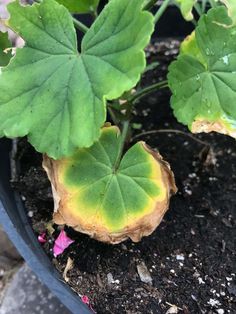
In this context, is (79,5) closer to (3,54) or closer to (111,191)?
(3,54)

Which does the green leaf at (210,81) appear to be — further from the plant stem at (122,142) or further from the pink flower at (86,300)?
the pink flower at (86,300)

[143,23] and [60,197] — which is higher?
[143,23]

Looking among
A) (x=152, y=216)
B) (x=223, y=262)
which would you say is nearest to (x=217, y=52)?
(x=152, y=216)

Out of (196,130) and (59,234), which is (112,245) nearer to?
(59,234)

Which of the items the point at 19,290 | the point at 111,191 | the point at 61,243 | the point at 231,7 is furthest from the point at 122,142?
the point at 19,290

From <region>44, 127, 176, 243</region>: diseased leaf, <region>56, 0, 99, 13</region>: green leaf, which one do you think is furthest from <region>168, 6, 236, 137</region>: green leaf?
<region>56, 0, 99, 13</region>: green leaf

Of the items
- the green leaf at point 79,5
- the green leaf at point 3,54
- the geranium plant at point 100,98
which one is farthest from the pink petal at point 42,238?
the green leaf at point 79,5
